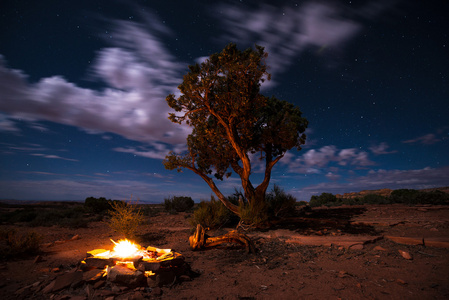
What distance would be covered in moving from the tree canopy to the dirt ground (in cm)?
406

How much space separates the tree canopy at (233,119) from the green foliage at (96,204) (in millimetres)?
13524

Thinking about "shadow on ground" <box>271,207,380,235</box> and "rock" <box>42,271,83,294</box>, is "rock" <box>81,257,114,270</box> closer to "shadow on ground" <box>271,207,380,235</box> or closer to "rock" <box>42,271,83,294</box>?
"rock" <box>42,271,83,294</box>

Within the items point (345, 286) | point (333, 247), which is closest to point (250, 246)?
point (333, 247)

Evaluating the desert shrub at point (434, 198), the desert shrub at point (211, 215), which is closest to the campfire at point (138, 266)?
the desert shrub at point (211, 215)

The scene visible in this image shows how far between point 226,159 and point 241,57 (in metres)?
5.75

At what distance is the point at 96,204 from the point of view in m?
20.5

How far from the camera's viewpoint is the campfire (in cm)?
441

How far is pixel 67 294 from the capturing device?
4066mm

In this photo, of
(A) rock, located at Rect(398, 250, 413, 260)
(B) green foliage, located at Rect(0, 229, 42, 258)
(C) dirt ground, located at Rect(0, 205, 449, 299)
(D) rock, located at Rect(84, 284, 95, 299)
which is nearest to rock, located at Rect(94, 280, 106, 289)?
(D) rock, located at Rect(84, 284, 95, 299)

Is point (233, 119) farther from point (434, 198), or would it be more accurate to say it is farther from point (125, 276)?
point (434, 198)

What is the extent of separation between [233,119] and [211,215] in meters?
5.23

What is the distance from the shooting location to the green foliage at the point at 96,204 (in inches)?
801

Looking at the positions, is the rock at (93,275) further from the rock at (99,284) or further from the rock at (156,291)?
the rock at (156,291)

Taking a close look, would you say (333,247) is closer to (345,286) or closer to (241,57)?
(345,286)
